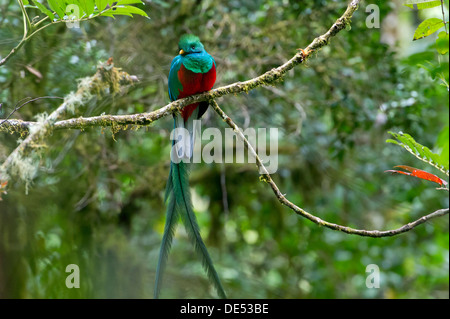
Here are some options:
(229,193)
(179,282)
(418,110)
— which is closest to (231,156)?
(229,193)

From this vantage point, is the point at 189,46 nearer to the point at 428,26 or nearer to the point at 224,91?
the point at 224,91

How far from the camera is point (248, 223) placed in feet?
13.6

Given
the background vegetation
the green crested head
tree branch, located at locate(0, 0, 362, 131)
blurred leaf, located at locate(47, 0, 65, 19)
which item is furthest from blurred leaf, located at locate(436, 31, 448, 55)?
blurred leaf, located at locate(47, 0, 65, 19)

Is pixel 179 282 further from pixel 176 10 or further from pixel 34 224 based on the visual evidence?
pixel 176 10

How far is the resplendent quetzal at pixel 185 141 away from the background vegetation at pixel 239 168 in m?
0.58

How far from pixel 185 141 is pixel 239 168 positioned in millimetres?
1706

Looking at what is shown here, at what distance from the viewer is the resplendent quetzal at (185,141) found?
1.68 meters

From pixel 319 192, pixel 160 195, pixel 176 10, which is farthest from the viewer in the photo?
pixel 319 192

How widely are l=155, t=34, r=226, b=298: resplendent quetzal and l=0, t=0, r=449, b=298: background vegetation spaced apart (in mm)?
577

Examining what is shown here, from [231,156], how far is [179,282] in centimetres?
115

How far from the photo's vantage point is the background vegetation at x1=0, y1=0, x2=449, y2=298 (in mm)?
2637

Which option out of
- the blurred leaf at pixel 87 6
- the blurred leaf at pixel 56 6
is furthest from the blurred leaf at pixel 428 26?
the blurred leaf at pixel 56 6

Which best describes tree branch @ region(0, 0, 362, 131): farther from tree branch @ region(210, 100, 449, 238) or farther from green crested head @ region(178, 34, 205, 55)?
green crested head @ region(178, 34, 205, 55)

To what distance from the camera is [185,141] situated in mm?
2090
